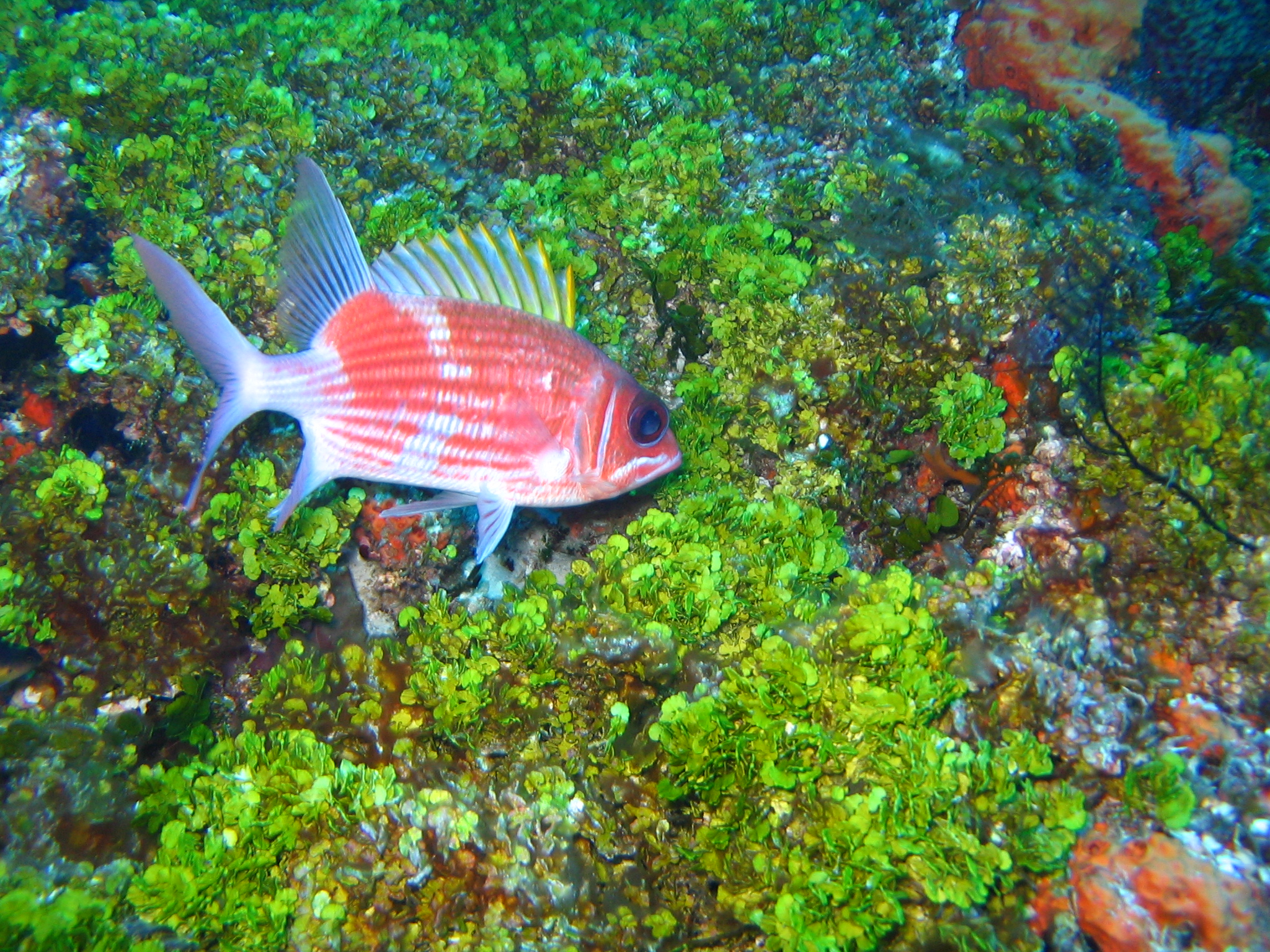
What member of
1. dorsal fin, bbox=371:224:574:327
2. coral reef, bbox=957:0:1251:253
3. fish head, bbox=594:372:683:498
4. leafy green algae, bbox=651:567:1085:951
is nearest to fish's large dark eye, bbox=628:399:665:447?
fish head, bbox=594:372:683:498

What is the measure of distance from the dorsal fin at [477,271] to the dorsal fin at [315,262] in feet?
0.44

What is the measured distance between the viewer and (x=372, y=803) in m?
2.37

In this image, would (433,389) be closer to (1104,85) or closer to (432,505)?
(432,505)

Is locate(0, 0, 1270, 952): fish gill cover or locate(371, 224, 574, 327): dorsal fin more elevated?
locate(371, 224, 574, 327): dorsal fin

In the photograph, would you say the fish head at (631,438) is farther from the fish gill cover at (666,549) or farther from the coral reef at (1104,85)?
the coral reef at (1104,85)

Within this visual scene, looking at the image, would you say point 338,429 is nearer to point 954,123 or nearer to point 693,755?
point 693,755

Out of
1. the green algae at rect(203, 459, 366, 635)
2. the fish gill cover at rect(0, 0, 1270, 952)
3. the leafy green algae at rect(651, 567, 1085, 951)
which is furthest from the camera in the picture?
the green algae at rect(203, 459, 366, 635)

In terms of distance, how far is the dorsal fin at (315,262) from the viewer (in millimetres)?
2457

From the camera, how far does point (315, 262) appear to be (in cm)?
255

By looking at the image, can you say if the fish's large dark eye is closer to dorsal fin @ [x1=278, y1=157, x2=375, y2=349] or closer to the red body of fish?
the red body of fish

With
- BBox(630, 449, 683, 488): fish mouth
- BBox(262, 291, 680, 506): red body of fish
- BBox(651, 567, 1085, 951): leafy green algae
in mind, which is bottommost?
BBox(651, 567, 1085, 951): leafy green algae

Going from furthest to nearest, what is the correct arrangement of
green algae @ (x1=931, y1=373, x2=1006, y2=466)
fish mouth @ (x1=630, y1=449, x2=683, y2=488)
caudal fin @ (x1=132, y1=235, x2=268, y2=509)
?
1. green algae @ (x1=931, y1=373, x2=1006, y2=466)
2. fish mouth @ (x1=630, y1=449, x2=683, y2=488)
3. caudal fin @ (x1=132, y1=235, x2=268, y2=509)

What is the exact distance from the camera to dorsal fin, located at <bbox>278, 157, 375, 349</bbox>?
96.7 inches

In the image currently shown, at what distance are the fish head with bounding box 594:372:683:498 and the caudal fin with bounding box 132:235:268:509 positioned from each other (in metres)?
1.38
